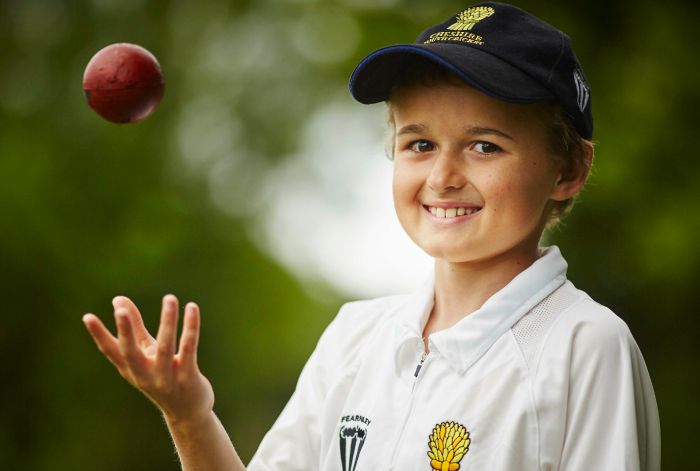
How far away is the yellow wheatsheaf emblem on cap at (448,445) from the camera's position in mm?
2291

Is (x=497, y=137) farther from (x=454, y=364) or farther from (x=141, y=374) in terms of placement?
(x=141, y=374)

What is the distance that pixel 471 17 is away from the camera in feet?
8.52

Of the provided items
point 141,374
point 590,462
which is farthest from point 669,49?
point 141,374

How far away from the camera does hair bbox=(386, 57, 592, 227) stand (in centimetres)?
248

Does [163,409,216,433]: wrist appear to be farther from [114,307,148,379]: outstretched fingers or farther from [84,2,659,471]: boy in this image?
[114,307,148,379]: outstretched fingers

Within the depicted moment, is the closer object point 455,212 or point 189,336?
point 189,336

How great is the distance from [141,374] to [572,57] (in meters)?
1.38

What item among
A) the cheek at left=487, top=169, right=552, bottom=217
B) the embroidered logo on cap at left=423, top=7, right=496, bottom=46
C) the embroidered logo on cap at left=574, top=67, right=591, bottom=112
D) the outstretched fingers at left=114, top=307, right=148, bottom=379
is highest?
the embroidered logo on cap at left=423, top=7, right=496, bottom=46

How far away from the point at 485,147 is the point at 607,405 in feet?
2.36

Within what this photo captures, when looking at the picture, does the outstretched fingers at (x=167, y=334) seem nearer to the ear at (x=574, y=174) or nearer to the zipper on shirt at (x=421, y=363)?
the zipper on shirt at (x=421, y=363)

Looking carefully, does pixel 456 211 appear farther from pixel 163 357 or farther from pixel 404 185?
pixel 163 357

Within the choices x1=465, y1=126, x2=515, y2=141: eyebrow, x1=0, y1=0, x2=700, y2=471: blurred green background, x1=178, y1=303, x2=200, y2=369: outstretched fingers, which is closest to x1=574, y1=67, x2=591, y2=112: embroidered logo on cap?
x1=465, y1=126, x2=515, y2=141: eyebrow

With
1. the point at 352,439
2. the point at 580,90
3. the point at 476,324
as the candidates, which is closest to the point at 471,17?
the point at 580,90

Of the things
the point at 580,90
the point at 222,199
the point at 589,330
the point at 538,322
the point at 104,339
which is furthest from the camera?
the point at 222,199
